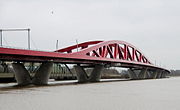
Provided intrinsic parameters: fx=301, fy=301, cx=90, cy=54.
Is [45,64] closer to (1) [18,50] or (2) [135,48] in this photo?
(1) [18,50]

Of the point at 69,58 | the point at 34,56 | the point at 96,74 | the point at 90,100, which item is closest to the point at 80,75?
the point at 96,74

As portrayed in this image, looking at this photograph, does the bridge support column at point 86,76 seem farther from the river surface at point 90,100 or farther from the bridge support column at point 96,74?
the river surface at point 90,100

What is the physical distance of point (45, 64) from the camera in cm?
5228

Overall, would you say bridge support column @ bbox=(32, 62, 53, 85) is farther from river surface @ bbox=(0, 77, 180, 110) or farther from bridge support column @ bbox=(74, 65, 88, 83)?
bridge support column @ bbox=(74, 65, 88, 83)

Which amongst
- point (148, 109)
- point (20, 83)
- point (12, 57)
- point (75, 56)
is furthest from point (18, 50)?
point (148, 109)

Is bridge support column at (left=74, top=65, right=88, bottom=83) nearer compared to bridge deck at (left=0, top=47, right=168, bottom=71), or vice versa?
bridge deck at (left=0, top=47, right=168, bottom=71)

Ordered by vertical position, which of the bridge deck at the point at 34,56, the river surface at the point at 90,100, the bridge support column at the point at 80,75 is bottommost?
the river surface at the point at 90,100

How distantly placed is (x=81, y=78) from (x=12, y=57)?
30.0 m

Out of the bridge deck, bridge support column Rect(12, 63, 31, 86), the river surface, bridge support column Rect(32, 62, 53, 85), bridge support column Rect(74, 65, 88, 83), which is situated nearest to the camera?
the river surface

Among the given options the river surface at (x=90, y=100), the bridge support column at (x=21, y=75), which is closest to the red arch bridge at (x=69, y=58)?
the bridge support column at (x=21, y=75)

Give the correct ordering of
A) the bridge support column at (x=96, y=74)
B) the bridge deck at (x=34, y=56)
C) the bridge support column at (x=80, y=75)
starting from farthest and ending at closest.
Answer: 1. the bridge support column at (x=96, y=74)
2. the bridge support column at (x=80, y=75)
3. the bridge deck at (x=34, y=56)

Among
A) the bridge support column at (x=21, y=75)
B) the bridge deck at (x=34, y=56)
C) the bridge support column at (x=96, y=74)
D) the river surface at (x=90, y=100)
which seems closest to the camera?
the river surface at (x=90, y=100)

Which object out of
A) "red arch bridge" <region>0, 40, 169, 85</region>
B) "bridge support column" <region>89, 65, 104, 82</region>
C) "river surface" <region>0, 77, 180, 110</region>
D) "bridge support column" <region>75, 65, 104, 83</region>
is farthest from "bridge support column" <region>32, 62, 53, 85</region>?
"bridge support column" <region>89, 65, 104, 82</region>

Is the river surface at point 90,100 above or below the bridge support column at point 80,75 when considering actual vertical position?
below
